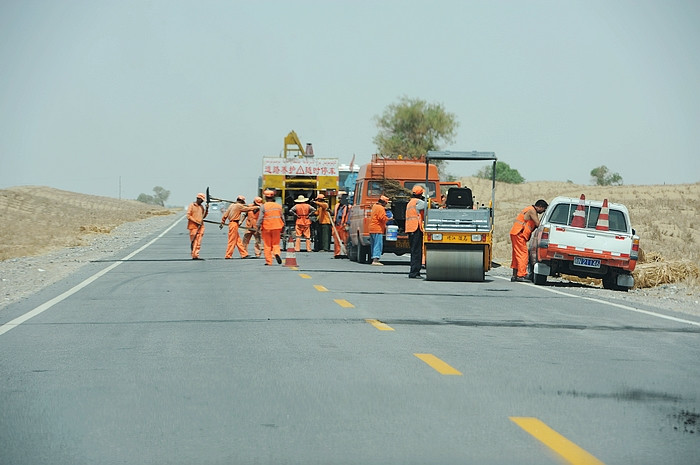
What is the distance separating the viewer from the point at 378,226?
28031mm

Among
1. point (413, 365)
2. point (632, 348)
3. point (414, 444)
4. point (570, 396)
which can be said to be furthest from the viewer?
point (632, 348)

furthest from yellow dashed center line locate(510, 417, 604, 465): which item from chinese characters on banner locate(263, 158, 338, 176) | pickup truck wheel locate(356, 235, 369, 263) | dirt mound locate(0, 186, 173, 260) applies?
chinese characters on banner locate(263, 158, 338, 176)

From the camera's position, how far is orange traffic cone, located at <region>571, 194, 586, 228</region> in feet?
74.6

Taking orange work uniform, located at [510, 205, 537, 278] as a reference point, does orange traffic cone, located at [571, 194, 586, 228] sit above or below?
above

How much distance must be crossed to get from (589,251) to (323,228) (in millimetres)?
17647

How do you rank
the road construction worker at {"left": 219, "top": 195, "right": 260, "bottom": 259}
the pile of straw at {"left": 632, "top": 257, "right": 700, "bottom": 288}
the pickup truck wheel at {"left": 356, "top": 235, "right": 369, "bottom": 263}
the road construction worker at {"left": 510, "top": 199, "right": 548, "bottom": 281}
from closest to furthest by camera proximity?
1. the road construction worker at {"left": 510, "top": 199, "right": 548, "bottom": 281}
2. the pile of straw at {"left": 632, "top": 257, "right": 700, "bottom": 288}
3. the pickup truck wheel at {"left": 356, "top": 235, "right": 369, "bottom": 263}
4. the road construction worker at {"left": 219, "top": 195, "right": 260, "bottom": 259}

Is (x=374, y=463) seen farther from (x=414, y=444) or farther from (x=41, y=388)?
(x=41, y=388)

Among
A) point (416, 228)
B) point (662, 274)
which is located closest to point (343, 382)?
point (416, 228)

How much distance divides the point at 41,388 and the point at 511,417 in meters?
3.71

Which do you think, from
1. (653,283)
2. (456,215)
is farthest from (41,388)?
(653,283)

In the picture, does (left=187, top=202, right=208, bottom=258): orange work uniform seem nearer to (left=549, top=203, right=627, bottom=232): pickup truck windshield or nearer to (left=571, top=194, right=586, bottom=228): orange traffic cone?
(left=549, top=203, right=627, bottom=232): pickup truck windshield

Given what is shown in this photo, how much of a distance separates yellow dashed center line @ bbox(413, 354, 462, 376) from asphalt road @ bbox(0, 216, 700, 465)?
0.13 ft

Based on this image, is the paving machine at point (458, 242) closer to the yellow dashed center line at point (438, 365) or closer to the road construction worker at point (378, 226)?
the road construction worker at point (378, 226)

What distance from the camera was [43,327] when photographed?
13383 mm
